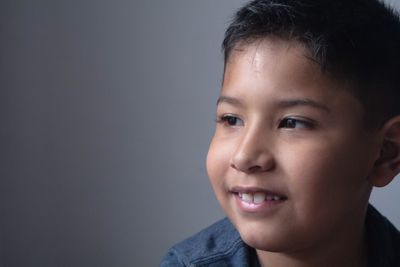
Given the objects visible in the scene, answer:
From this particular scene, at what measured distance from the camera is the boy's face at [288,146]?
0.56m

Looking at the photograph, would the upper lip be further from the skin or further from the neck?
the neck

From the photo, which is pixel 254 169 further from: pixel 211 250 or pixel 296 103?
pixel 211 250

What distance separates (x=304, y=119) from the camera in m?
0.56

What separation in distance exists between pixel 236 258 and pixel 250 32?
13.2 inches

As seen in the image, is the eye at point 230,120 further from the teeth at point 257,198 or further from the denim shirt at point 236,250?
the denim shirt at point 236,250

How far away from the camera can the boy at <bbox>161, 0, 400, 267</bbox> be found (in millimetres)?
566

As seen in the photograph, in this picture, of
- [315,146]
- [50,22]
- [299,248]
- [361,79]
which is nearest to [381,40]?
[361,79]

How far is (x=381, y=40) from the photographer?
0.62m

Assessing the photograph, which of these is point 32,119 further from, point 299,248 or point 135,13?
point 299,248

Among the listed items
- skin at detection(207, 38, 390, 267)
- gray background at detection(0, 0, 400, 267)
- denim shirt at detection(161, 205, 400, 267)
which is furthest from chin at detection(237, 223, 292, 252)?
gray background at detection(0, 0, 400, 267)

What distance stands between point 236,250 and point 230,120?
222mm

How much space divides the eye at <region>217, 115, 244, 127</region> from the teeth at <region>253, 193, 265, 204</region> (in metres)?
0.09

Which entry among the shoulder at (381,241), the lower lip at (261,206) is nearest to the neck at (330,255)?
the shoulder at (381,241)

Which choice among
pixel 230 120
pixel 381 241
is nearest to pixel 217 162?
pixel 230 120
